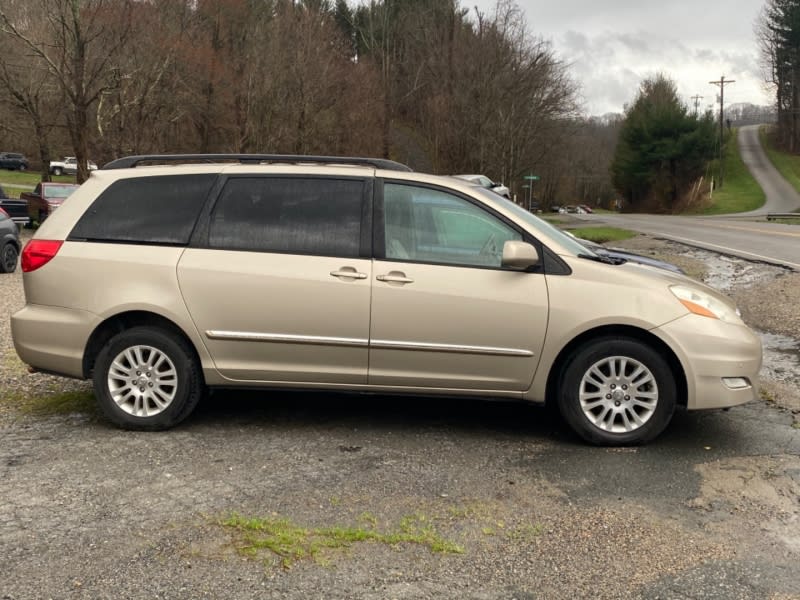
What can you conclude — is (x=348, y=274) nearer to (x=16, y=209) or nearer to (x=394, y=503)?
(x=394, y=503)

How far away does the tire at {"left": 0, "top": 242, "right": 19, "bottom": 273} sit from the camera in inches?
543

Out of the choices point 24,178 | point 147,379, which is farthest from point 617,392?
point 24,178

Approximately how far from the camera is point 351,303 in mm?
4762

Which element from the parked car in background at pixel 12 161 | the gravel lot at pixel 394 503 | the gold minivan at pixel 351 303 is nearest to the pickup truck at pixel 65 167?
the parked car in background at pixel 12 161

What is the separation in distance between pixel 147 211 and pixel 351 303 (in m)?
1.59

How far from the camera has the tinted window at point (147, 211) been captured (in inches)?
198

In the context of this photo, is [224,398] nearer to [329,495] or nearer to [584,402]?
[329,495]

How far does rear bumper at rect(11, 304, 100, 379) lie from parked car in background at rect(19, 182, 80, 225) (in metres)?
18.7

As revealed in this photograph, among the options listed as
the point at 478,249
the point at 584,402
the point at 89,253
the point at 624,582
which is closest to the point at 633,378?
the point at 584,402

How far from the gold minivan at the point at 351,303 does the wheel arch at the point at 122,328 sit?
11 mm

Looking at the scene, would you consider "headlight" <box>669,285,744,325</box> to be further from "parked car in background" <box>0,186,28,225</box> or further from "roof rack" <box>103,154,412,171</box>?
"parked car in background" <box>0,186,28,225</box>

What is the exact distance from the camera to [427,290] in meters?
4.71

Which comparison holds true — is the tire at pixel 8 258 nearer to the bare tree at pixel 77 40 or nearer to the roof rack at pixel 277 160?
the bare tree at pixel 77 40

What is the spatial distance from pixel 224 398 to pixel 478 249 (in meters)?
2.44
